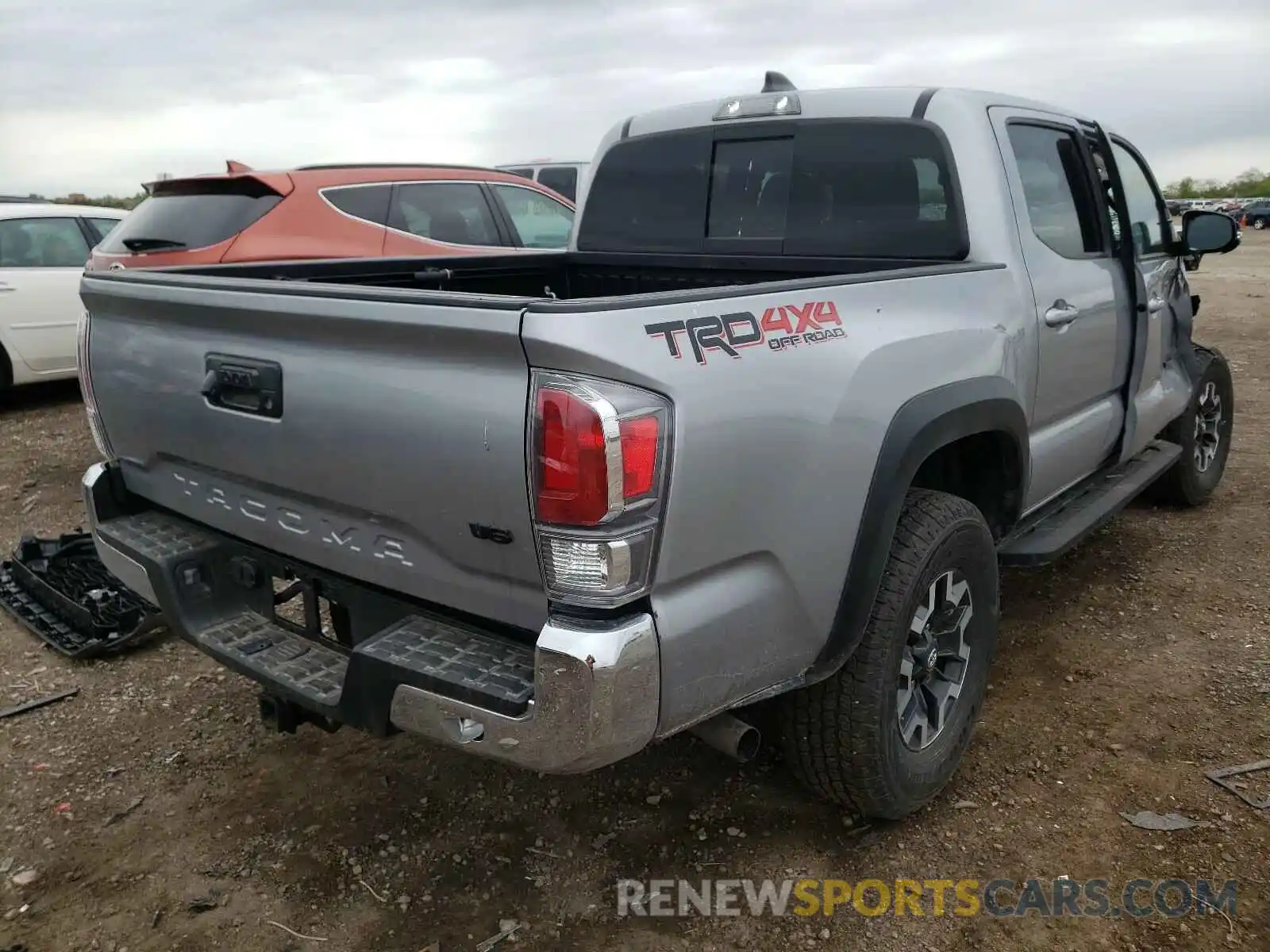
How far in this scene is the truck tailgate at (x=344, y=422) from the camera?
1.90 meters

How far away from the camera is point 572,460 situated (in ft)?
5.85

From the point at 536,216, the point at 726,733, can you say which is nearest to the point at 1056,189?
the point at 726,733

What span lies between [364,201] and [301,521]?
15.7ft

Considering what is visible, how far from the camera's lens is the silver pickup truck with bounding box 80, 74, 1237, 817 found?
185 cm

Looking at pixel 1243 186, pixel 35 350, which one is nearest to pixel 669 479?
pixel 35 350

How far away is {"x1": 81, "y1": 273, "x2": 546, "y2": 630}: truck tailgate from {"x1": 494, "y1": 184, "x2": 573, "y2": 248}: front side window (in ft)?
16.5

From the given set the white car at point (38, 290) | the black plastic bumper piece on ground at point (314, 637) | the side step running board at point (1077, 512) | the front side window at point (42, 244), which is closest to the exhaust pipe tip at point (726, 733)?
the black plastic bumper piece on ground at point (314, 637)

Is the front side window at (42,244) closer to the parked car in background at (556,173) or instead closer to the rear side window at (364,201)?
the rear side window at (364,201)

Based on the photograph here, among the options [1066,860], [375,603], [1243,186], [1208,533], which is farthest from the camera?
[1243,186]

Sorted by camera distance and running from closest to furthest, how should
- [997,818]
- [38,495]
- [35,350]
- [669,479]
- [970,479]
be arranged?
[669,479] → [997,818] → [970,479] → [38,495] → [35,350]

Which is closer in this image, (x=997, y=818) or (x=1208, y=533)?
(x=997, y=818)

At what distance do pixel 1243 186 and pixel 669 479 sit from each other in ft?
250

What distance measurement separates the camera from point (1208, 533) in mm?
4988

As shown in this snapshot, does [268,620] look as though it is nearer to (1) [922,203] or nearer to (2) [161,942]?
(2) [161,942]
